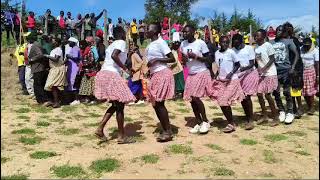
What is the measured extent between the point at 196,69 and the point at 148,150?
175cm

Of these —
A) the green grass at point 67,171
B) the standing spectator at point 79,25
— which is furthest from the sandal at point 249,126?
the standing spectator at point 79,25

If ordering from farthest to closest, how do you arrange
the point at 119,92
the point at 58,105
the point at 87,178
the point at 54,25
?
1. the point at 54,25
2. the point at 58,105
3. the point at 119,92
4. the point at 87,178

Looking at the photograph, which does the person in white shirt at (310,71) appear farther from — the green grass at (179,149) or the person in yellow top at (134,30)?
the person in yellow top at (134,30)

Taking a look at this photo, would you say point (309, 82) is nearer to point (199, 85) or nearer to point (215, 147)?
point (199, 85)

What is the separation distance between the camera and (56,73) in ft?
36.8

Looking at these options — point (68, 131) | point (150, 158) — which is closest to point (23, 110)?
point (68, 131)

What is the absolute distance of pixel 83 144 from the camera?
803 cm

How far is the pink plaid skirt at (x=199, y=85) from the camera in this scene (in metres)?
8.38

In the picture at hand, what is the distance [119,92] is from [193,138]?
5.21 feet

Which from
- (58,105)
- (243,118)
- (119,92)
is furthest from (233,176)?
(58,105)

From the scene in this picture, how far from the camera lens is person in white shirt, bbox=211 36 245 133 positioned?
8586 mm

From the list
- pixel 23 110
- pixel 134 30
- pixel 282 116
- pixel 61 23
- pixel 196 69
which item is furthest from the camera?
pixel 134 30

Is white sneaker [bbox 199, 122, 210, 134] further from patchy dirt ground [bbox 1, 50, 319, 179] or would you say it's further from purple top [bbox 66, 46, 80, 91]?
purple top [bbox 66, 46, 80, 91]

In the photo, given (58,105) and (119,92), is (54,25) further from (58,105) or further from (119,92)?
(119,92)
